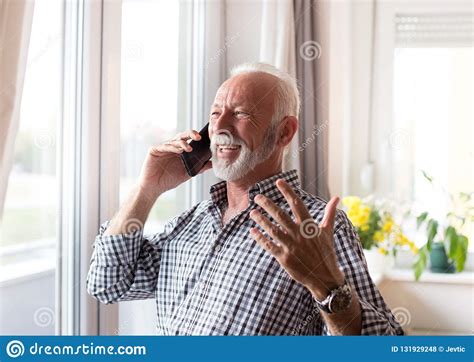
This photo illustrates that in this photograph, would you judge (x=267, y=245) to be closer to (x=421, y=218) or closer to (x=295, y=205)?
(x=295, y=205)

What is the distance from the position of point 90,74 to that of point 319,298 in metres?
0.68

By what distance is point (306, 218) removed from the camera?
949 mm

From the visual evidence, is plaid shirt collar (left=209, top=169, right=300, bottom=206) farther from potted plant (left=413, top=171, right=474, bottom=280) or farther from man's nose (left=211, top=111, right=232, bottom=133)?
potted plant (left=413, top=171, right=474, bottom=280)

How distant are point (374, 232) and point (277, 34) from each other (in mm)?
749

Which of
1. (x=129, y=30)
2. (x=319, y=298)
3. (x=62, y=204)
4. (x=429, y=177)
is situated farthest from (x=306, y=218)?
(x=429, y=177)

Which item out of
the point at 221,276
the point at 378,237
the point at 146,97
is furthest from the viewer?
the point at 378,237

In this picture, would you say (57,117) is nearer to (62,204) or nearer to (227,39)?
(62,204)

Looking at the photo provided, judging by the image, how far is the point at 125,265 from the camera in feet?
4.12

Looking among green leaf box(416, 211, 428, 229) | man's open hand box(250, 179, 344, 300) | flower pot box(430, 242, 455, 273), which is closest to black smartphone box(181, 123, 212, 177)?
man's open hand box(250, 179, 344, 300)

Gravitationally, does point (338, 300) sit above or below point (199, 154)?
below

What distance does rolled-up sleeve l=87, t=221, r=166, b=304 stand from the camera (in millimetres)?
1244

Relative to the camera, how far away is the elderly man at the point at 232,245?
112 centimetres

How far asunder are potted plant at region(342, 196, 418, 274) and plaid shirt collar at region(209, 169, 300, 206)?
918mm

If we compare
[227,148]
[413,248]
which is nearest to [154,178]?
[227,148]
